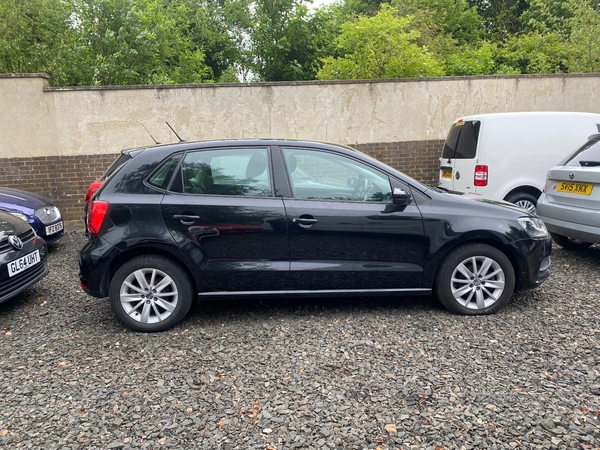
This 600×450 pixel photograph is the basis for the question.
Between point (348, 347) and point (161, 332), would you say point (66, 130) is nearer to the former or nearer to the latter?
point (161, 332)

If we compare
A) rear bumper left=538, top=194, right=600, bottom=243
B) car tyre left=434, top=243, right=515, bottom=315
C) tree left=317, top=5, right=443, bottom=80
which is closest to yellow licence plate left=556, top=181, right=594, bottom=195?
rear bumper left=538, top=194, right=600, bottom=243

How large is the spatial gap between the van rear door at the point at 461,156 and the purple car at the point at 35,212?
5785 mm

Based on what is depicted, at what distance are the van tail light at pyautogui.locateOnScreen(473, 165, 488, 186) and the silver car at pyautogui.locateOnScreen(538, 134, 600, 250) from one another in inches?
41.6

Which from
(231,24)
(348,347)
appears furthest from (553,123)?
(231,24)

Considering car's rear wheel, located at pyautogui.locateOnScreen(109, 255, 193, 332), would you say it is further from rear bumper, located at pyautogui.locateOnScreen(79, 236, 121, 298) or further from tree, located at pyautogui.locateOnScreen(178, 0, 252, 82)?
tree, located at pyautogui.locateOnScreen(178, 0, 252, 82)

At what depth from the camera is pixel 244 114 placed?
9.28 m

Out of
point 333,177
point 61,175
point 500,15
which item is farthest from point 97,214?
point 500,15

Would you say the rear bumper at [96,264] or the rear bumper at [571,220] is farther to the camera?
the rear bumper at [571,220]

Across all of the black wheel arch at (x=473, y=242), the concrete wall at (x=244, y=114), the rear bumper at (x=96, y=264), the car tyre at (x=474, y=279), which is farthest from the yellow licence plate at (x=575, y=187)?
the rear bumper at (x=96, y=264)

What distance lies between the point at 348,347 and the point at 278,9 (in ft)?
51.8

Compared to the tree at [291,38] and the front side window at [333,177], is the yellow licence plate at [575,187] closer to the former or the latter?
the front side window at [333,177]

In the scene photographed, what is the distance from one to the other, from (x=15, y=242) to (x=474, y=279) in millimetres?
4294

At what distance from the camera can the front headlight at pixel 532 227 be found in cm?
426

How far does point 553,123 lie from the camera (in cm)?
716
